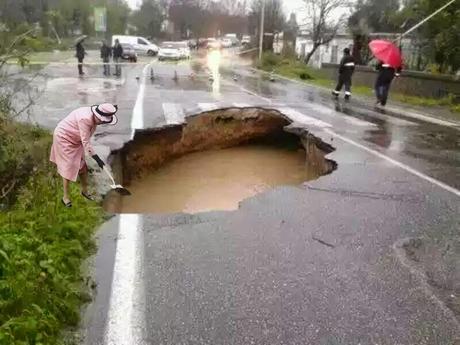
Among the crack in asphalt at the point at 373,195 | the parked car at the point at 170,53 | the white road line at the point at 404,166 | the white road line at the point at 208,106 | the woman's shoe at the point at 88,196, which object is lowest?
the woman's shoe at the point at 88,196

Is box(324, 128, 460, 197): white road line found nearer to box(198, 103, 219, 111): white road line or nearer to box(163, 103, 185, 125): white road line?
box(163, 103, 185, 125): white road line

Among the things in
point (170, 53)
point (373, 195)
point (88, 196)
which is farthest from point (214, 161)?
point (170, 53)

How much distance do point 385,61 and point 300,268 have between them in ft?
40.1

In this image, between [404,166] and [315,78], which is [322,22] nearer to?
[315,78]

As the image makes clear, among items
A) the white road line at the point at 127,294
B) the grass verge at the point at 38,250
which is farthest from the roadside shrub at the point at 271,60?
the white road line at the point at 127,294

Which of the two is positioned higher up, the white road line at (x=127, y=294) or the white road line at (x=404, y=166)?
the white road line at (x=404, y=166)

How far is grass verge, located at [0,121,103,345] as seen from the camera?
3.23 meters

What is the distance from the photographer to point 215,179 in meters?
10.7

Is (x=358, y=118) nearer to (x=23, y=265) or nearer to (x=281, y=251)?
(x=281, y=251)

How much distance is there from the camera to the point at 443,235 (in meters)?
5.27

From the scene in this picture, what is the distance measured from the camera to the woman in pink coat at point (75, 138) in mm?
5457

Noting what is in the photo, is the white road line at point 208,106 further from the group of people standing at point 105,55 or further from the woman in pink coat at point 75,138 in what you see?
the group of people standing at point 105,55

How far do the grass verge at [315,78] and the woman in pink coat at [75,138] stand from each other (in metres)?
12.4

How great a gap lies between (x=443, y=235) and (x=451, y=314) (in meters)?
1.75
